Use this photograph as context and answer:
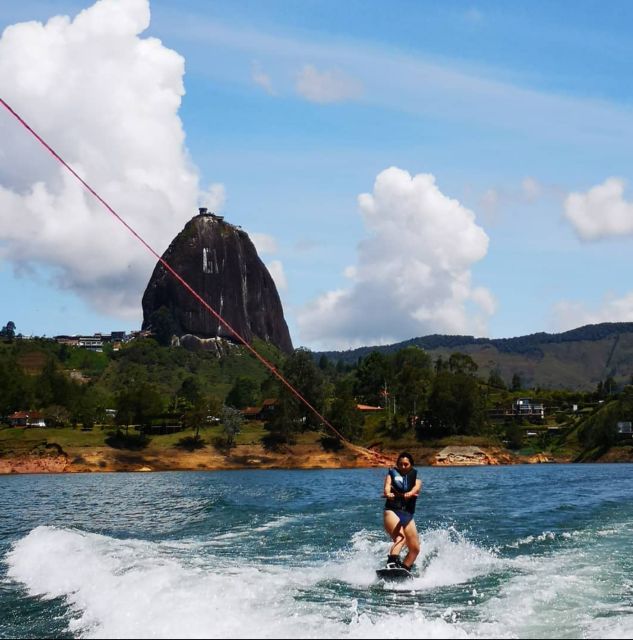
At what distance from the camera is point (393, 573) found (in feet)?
56.4

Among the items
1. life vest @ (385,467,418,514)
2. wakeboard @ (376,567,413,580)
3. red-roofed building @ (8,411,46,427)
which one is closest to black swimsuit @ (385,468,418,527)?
life vest @ (385,467,418,514)

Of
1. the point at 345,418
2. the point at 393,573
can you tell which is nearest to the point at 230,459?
the point at 345,418

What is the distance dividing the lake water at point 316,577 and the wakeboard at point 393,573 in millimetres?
184

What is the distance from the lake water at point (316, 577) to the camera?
12.8 m

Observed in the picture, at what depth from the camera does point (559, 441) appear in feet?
479

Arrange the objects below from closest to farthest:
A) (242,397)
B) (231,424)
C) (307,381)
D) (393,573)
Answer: (393,573) → (231,424) → (307,381) → (242,397)

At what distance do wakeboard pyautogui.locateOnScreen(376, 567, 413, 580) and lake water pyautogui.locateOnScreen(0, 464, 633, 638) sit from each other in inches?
7.3

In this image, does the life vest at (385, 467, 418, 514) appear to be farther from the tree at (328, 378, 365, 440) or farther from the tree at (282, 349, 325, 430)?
the tree at (282, 349, 325, 430)

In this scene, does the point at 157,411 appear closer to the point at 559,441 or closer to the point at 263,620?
the point at 559,441

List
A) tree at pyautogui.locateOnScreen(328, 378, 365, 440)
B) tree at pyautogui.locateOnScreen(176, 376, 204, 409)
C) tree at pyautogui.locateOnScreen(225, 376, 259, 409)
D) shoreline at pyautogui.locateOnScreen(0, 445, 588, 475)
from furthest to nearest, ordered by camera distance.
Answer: tree at pyautogui.locateOnScreen(225, 376, 259, 409) < tree at pyautogui.locateOnScreen(176, 376, 204, 409) < tree at pyautogui.locateOnScreen(328, 378, 365, 440) < shoreline at pyautogui.locateOnScreen(0, 445, 588, 475)

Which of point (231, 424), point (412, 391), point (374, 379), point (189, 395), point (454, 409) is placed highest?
point (374, 379)

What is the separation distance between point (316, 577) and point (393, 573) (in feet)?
5.53

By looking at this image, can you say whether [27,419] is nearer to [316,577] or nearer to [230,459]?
[230,459]

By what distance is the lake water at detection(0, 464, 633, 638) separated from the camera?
12844mm
